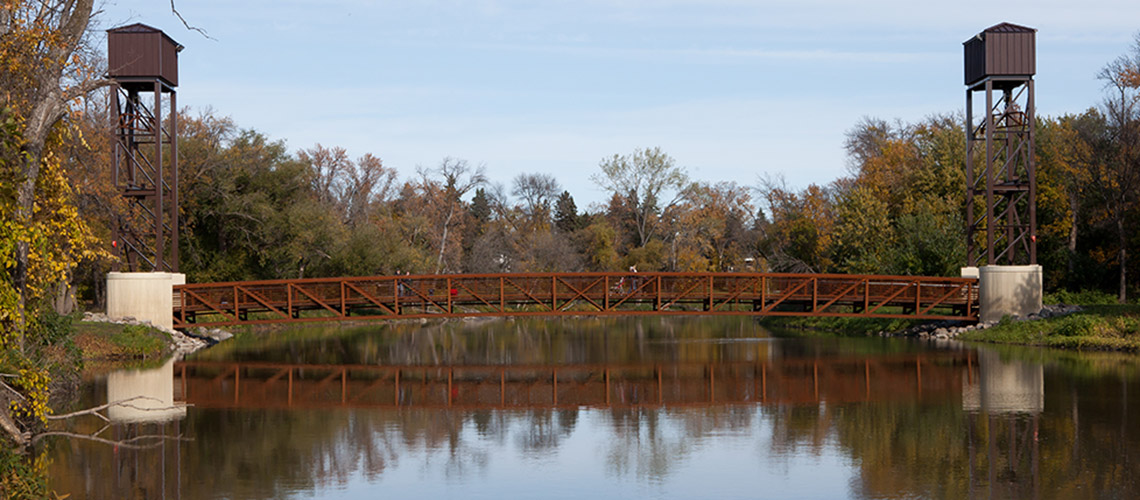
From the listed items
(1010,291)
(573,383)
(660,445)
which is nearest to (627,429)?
(660,445)

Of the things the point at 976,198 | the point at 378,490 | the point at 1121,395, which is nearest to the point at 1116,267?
the point at 976,198

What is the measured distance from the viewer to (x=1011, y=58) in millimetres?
36062

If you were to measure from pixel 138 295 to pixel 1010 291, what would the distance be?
92.8ft

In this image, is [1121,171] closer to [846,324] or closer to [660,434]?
[846,324]

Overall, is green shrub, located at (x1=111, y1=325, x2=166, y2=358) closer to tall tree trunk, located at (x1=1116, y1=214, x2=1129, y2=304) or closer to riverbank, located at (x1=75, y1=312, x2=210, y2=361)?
riverbank, located at (x1=75, y1=312, x2=210, y2=361)

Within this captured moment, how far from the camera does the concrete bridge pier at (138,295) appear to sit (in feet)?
113

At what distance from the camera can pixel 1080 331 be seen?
3156 centimetres

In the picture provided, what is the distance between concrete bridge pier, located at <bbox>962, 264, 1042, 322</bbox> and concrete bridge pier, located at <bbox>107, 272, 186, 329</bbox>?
26789 mm

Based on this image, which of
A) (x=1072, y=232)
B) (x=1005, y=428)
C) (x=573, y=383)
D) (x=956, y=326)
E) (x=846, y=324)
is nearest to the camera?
(x=1005, y=428)

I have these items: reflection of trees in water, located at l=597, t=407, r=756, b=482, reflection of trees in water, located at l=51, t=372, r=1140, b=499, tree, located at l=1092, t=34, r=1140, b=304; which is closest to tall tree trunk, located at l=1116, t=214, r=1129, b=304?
tree, located at l=1092, t=34, r=1140, b=304

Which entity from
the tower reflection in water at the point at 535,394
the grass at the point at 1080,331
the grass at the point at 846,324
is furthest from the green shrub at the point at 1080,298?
the tower reflection in water at the point at 535,394

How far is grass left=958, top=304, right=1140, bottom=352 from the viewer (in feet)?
99.2

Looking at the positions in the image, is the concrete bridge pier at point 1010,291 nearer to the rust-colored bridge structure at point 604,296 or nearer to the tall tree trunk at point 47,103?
the rust-colored bridge structure at point 604,296

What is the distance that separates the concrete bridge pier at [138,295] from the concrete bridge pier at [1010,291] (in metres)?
26.8
